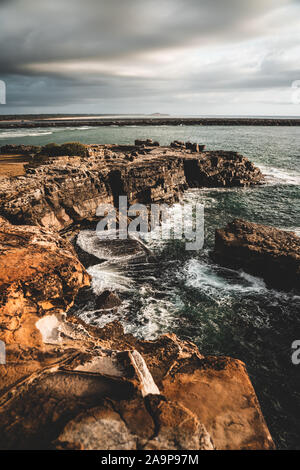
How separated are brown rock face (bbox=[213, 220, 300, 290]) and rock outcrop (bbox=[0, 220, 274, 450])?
26.8 feet

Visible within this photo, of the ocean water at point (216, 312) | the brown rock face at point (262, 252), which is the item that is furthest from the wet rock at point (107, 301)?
the brown rock face at point (262, 252)

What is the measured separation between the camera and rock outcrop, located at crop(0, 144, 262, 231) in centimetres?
1664

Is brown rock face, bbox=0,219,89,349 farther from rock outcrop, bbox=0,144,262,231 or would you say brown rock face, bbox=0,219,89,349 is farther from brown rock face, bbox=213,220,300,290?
brown rock face, bbox=213,220,300,290

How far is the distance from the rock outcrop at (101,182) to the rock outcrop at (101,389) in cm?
918

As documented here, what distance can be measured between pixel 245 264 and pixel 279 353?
573cm

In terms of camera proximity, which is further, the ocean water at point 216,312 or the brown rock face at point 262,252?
the brown rock face at point 262,252

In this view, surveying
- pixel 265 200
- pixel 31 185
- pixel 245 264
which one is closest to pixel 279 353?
pixel 245 264

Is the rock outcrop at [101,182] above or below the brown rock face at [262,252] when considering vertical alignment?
above

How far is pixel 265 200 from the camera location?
27562 mm

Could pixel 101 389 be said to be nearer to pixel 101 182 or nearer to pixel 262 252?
pixel 262 252

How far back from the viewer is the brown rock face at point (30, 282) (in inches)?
275

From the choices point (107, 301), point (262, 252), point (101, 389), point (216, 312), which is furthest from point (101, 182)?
point (101, 389)

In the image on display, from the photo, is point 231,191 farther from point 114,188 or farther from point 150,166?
point 114,188

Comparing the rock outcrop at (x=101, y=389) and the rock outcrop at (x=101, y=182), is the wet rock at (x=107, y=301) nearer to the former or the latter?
the rock outcrop at (x=101, y=389)
